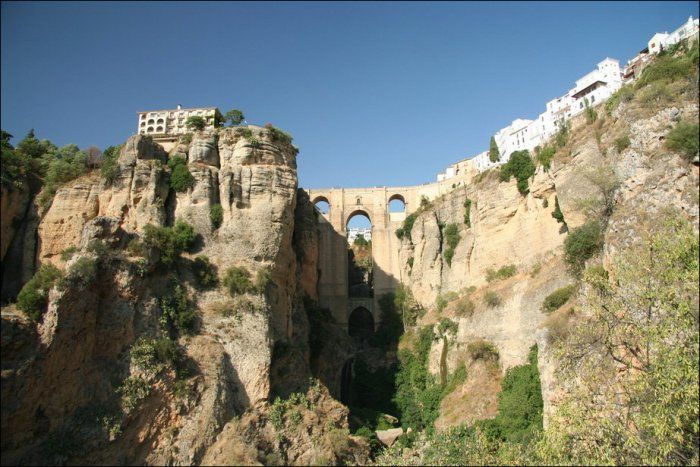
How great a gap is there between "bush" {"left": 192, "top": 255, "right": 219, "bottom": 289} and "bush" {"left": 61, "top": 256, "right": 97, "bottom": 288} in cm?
527

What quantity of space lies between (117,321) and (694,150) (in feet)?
70.4

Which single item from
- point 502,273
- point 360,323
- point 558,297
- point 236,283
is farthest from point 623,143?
point 360,323

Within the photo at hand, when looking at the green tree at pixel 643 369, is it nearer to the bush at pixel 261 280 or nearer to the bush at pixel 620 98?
the bush at pixel 620 98

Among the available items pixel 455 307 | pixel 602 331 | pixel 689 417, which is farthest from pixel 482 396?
pixel 689 417

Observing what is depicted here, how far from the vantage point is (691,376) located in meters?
14.9

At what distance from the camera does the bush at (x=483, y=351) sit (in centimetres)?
3061

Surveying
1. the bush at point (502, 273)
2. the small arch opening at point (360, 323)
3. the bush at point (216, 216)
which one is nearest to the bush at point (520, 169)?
the bush at point (502, 273)

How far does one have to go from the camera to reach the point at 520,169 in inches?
1404

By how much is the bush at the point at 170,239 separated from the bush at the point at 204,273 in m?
0.90

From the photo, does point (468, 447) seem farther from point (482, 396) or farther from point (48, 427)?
point (48, 427)

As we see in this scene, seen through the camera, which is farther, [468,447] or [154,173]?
[154,173]

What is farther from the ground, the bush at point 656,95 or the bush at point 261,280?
the bush at point 656,95

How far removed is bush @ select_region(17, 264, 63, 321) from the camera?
66.2 feet

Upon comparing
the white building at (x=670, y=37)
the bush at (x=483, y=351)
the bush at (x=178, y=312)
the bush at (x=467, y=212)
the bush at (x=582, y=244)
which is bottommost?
the bush at (x=483, y=351)
